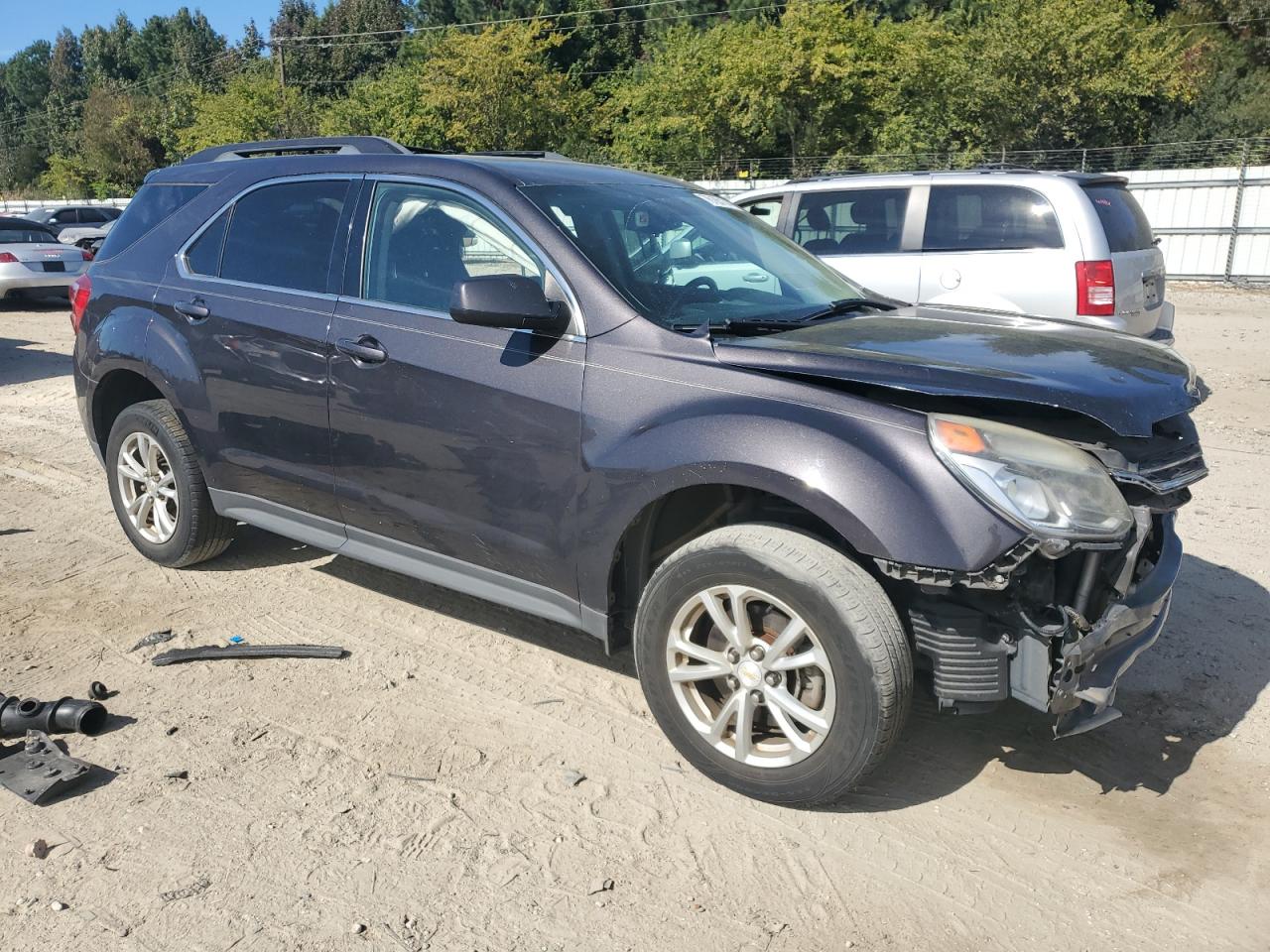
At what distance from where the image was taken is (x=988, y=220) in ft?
27.4

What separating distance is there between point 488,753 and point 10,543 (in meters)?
3.64

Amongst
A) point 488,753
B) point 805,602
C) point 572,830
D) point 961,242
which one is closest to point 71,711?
point 488,753

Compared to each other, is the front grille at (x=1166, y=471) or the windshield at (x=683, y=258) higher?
the windshield at (x=683, y=258)

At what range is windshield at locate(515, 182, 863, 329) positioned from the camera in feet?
12.1

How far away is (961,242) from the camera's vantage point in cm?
853

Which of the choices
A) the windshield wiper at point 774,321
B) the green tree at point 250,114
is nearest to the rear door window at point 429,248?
the windshield wiper at point 774,321

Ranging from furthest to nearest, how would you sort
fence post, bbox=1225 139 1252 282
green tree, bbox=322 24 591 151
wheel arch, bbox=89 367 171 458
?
green tree, bbox=322 24 591 151
fence post, bbox=1225 139 1252 282
wheel arch, bbox=89 367 171 458

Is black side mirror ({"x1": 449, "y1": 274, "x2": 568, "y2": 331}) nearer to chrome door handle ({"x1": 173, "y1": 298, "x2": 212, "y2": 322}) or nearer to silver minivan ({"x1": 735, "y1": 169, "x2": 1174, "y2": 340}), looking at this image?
chrome door handle ({"x1": 173, "y1": 298, "x2": 212, "y2": 322})

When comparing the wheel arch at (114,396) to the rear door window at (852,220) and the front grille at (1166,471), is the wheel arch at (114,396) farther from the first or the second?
the rear door window at (852,220)

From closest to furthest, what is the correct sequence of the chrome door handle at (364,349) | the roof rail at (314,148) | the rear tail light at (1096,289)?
the chrome door handle at (364,349) < the roof rail at (314,148) < the rear tail light at (1096,289)

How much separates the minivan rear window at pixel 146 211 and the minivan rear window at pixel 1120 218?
6408mm

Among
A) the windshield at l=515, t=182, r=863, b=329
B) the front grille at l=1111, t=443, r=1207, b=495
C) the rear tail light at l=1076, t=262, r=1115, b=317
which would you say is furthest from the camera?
the rear tail light at l=1076, t=262, r=1115, b=317

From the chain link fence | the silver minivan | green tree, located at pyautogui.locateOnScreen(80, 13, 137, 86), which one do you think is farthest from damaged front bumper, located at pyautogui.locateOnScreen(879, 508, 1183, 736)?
green tree, located at pyautogui.locateOnScreen(80, 13, 137, 86)

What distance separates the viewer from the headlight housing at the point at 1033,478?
2.82 m
